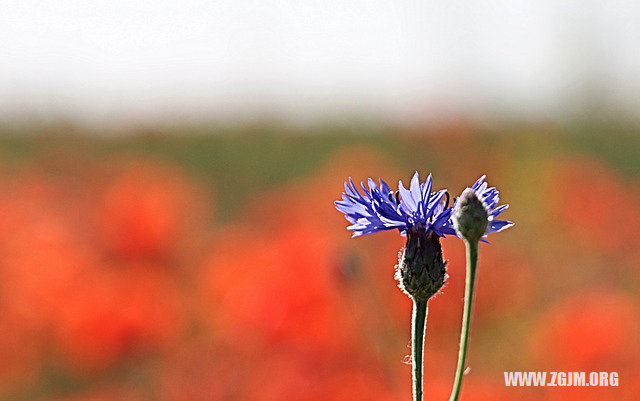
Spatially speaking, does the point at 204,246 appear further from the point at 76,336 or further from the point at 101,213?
the point at 76,336

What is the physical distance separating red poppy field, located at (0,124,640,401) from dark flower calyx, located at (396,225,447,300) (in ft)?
1.90

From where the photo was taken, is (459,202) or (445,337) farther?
(445,337)

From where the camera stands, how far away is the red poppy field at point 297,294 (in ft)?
4.40

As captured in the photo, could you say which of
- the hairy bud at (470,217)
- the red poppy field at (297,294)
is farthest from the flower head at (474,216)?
the red poppy field at (297,294)

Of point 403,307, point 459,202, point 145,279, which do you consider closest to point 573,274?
point 403,307

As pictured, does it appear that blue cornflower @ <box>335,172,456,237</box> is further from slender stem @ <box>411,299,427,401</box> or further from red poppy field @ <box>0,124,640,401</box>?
red poppy field @ <box>0,124,640,401</box>

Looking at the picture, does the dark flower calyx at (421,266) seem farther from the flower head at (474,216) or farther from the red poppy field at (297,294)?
the red poppy field at (297,294)

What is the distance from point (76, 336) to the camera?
1537mm

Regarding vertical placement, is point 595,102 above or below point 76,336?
above

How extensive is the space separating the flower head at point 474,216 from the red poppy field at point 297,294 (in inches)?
→ 25.3

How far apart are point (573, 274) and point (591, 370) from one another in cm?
93

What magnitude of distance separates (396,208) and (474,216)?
65 millimetres

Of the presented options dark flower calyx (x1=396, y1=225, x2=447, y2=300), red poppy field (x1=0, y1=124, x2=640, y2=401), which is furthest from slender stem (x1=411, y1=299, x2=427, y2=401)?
red poppy field (x1=0, y1=124, x2=640, y2=401)

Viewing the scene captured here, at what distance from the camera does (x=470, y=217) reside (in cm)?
53
